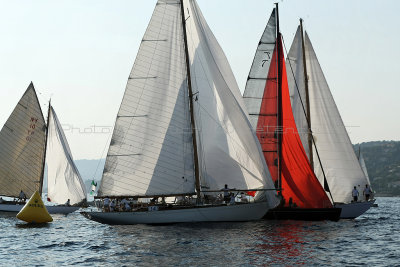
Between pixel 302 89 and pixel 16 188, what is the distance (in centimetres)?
3150

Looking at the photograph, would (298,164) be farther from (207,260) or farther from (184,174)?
(207,260)

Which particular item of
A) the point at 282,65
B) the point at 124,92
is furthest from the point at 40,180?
the point at 282,65

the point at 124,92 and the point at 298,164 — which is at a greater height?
the point at 124,92

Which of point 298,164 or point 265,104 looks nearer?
point 298,164

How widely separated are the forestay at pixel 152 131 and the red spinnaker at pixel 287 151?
7.14m

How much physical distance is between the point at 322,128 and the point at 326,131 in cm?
47

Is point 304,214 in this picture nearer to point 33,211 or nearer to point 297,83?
point 297,83

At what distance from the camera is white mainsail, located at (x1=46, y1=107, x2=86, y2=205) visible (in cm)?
6191

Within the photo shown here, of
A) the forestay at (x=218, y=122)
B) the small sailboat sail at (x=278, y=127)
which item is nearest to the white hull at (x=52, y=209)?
the small sailboat sail at (x=278, y=127)

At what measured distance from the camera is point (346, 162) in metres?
47.0

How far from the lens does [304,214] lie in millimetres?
43156

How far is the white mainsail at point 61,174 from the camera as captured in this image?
6191 cm

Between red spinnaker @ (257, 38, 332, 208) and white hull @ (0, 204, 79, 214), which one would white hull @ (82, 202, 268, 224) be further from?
white hull @ (0, 204, 79, 214)

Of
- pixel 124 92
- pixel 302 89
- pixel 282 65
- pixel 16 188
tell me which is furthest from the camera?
pixel 16 188
